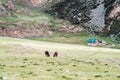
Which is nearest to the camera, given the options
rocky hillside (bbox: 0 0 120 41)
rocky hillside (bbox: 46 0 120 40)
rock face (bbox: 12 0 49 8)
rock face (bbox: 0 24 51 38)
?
rock face (bbox: 0 24 51 38)

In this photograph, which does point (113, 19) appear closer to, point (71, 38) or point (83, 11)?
point (83, 11)

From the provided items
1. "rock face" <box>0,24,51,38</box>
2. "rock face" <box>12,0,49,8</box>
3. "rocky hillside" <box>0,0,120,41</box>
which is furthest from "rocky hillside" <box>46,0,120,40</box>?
"rock face" <box>0,24,51,38</box>

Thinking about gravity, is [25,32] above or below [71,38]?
above

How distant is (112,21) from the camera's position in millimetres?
125125

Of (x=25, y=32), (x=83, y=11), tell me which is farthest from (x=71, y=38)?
(x=83, y=11)

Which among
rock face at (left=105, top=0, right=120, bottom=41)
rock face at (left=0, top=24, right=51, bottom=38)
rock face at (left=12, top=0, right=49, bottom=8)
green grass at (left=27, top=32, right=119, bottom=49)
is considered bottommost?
green grass at (left=27, top=32, right=119, bottom=49)

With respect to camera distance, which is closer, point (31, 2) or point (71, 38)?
point (71, 38)

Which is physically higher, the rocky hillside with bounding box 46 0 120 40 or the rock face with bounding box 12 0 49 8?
Result: the rock face with bounding box 12 0 49 8

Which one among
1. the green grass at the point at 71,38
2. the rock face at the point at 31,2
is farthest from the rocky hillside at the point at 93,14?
the rock face at the point at 31,2

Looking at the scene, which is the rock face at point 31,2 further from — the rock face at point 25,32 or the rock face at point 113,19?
the rock face at point 113,19

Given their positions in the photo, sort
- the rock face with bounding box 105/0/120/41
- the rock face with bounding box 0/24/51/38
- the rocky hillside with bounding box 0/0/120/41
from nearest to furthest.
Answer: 1. the rock face with bounding box 0/24/51/38
2. the rock face with bounding box 105/0/120/41
3. the rocky hillside with bounding box 0/0/120/41

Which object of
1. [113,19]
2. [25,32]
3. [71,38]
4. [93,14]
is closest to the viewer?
[71,38]

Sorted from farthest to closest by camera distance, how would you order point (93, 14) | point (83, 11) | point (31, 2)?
1. point (31, 2)
2. point (83, 11)
3. point (93, 14)

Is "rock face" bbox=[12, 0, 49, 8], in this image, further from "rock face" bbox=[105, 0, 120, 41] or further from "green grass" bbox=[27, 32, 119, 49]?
"rock face" bbox=[105, 0, 120, 41]
